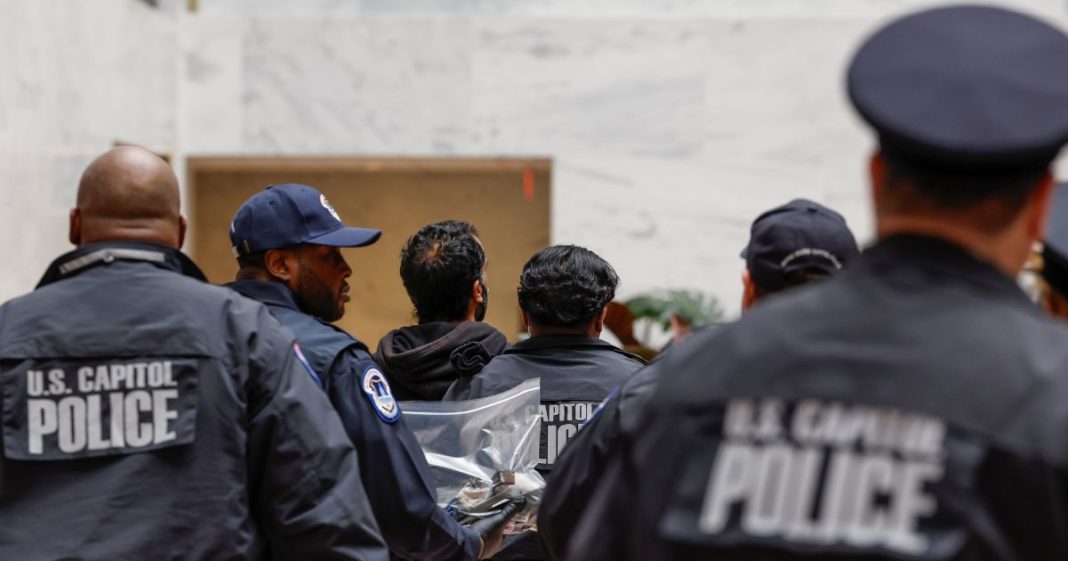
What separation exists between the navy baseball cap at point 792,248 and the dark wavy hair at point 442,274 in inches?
56.0

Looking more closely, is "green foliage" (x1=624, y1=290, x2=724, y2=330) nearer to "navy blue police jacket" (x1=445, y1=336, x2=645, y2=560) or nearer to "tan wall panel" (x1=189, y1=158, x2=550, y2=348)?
"tan wall panel" (x1=189, y1=158, x2=550, y2=348)

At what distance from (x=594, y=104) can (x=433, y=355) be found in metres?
4.66

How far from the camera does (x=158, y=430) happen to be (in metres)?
2.68

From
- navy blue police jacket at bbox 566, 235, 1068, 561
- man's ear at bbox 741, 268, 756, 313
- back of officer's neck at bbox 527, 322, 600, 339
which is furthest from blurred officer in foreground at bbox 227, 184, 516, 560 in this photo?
navy blue police jacket at bbox 566, 235, 1068, 561

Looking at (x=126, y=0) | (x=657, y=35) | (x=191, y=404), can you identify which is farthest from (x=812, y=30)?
(x=191, y=404)

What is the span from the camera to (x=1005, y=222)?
62.1 inches

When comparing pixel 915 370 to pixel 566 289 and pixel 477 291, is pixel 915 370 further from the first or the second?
pixel 477 291

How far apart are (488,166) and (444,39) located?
2.81 ft

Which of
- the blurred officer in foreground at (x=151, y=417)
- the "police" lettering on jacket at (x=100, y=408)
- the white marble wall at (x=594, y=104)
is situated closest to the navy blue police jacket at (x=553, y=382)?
the blurred officer in foreground at (x=151, y=417)

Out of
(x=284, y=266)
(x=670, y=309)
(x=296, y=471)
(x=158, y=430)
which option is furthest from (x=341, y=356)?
(x=670, y=309)

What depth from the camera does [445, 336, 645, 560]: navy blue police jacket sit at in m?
3.70

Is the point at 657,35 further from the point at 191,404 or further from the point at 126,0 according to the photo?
the point at 191,404

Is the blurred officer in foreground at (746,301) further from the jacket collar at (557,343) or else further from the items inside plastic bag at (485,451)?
the jacket collar at (557,343)

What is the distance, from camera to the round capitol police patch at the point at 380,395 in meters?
3.21
